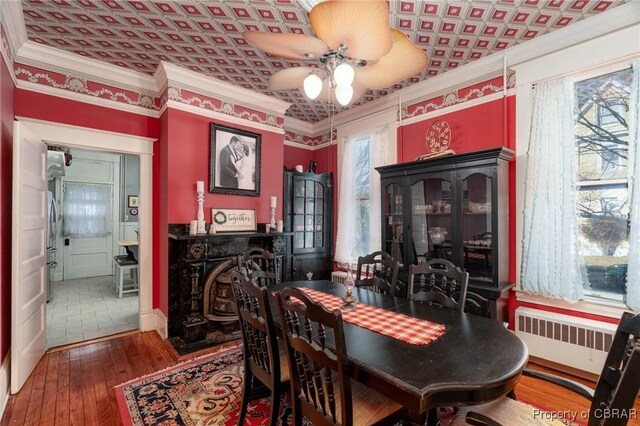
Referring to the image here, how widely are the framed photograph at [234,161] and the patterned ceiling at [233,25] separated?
82 centimetres

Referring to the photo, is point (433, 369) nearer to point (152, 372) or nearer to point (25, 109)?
point (152, 372)

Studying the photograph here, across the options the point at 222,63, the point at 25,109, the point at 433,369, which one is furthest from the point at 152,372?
the point at 222,63

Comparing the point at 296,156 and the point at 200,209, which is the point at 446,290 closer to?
the point at 200,209

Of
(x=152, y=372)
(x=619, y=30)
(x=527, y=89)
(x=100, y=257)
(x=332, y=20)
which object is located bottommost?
(x=152, y=372)

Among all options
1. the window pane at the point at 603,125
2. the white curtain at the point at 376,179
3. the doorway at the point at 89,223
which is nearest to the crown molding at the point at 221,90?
the white curtain at the point at 376,179

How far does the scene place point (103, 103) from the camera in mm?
3238

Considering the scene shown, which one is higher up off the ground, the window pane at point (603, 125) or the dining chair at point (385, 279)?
the window pane at point (603, 125)

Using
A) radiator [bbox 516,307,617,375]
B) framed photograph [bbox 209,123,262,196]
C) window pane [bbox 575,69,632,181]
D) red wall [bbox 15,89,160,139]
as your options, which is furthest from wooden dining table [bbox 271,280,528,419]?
red wall [bbox 15,89,160,139]

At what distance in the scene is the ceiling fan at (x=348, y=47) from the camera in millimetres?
1406

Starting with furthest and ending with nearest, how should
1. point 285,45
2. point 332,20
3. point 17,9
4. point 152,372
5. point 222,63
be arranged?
point 222,63 < point 152,372 < point 17,9 < point 285,45 < point 332,20

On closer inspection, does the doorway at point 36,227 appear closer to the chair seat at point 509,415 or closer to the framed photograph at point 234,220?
the framed photograph at point 234,220

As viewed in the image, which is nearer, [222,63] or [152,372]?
[152,372]

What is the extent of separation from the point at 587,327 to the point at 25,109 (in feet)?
17.1

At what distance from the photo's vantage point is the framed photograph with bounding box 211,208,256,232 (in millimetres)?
3564
